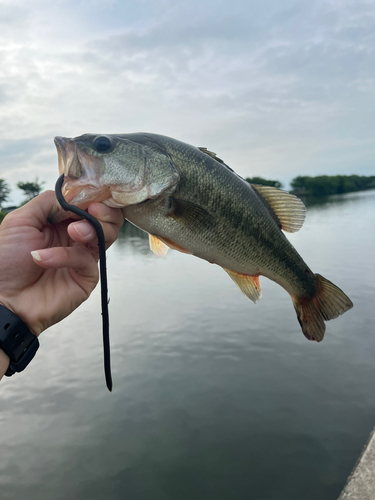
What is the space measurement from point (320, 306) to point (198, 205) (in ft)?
4.31

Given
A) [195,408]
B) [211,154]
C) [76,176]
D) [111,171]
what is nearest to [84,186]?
[76,176]

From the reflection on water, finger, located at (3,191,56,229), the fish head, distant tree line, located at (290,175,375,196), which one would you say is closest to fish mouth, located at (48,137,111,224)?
the fish head

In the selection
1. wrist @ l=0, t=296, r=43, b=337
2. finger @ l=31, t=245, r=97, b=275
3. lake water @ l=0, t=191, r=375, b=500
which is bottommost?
lake water @ l=0, t=191, r=375, b=500

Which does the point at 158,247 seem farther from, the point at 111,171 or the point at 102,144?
the point at 102,144

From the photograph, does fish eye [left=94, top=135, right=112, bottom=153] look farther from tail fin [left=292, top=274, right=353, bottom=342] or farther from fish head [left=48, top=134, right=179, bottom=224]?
tail fin [left=292, top=274, right=353, bottom=342]

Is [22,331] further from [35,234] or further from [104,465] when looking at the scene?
[104,465]

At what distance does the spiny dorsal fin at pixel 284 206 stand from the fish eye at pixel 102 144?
1.18 m

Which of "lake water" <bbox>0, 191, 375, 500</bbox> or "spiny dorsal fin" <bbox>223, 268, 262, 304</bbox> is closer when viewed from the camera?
"spiny dorsal fin" <bbox>223, 268, 262, 304</bbox>

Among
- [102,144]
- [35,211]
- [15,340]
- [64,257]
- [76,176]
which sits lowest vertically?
[15,340]

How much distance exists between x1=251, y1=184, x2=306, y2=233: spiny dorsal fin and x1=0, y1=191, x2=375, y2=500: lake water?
239 inches

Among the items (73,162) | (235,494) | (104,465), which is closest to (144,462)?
(104,465)

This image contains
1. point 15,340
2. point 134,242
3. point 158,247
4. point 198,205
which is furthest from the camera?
point 134,242

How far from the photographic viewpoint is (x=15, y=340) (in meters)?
2.39

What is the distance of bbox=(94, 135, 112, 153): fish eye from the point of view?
7.57ft
